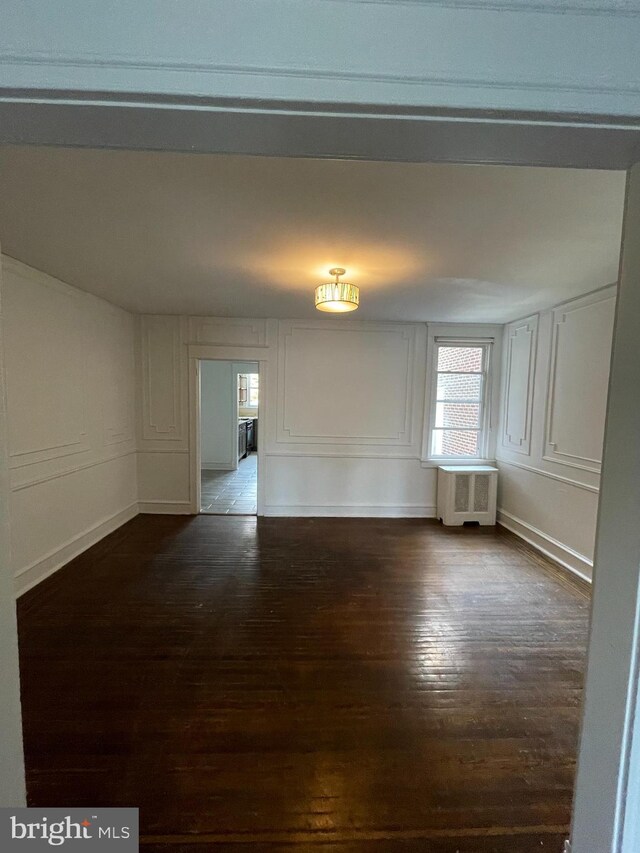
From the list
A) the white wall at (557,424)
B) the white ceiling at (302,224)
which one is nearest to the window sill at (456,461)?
the white wall at (557,424)

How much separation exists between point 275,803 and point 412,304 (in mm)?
3519

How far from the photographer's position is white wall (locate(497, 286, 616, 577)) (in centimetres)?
303

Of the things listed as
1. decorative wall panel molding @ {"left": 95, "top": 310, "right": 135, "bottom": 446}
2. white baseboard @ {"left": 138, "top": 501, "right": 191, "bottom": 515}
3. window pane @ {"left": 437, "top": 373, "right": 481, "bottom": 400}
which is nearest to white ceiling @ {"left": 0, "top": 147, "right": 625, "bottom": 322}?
decorative wall panel molding @ {"left": 95, "top": 310, "right": 135, "bottom": 446}

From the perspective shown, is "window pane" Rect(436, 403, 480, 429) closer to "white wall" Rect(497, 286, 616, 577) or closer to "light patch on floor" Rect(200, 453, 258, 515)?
"white wall" Rect(497, 286, 616, 577)

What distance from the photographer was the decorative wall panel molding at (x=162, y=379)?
4.27m

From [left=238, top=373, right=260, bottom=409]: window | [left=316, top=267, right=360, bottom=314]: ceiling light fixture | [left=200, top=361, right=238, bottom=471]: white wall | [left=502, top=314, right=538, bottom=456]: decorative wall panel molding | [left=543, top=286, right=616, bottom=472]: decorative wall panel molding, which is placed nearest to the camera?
[left=316, top=267, right=360, bottom=314]: ceiling light fixture

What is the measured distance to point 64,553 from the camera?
309 centimetres

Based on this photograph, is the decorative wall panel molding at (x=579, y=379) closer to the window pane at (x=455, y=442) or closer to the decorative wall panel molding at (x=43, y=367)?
the window pane at (x=455, y=442)

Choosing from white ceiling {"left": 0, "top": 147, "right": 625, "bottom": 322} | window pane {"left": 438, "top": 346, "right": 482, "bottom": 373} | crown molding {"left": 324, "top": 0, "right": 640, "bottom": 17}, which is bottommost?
window pane {"left": 438, "top": 346, "right": 482, "bottom": 373}

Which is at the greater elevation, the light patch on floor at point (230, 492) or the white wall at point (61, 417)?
the white wall at point (61, 417)

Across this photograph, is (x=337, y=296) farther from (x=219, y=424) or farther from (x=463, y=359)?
(x=219, y=424)

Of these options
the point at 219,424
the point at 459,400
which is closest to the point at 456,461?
the point at 459,400

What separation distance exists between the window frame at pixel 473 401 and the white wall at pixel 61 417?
3579 mm

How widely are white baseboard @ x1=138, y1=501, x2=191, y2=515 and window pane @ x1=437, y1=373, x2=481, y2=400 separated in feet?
11.1
